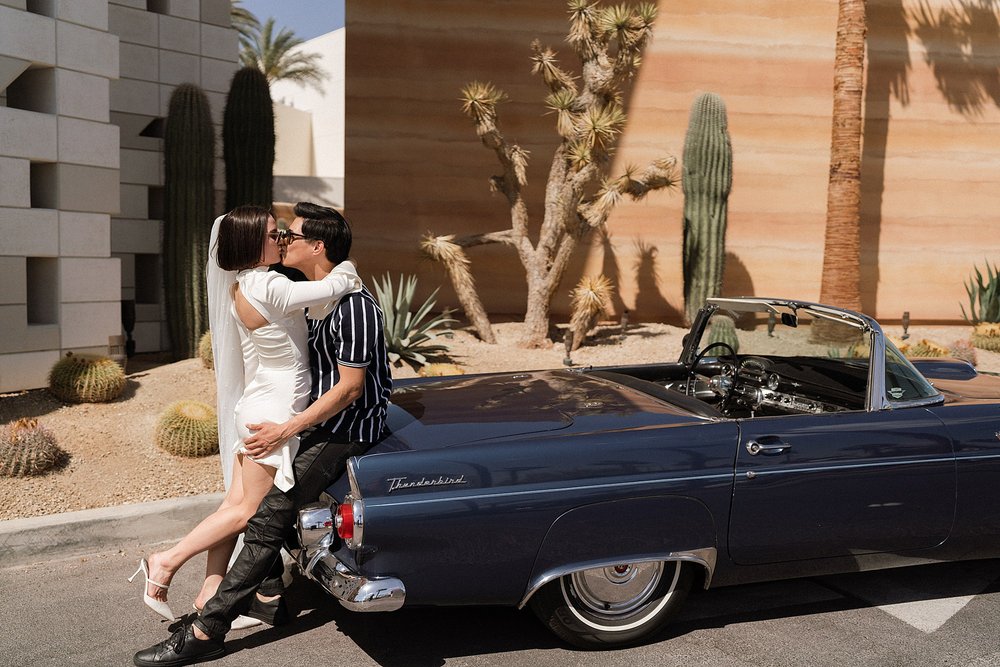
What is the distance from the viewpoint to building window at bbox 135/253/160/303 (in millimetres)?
10375

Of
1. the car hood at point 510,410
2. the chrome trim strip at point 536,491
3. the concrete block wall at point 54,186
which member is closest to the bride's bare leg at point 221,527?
the car hood at point 510,410

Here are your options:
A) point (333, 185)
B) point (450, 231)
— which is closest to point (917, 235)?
point (450, 231)

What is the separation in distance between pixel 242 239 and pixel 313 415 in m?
0.77

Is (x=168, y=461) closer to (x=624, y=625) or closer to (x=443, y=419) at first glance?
(x=443, y=419)

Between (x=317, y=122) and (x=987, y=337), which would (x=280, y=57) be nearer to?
(x=317, y=122)

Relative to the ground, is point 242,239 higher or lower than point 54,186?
lower

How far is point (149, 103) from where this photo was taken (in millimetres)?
10195

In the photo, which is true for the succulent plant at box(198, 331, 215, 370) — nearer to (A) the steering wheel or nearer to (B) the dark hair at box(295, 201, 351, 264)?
(A) the steering wheel

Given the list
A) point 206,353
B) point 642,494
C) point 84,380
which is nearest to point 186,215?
point 206,353

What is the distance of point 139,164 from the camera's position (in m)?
9.98

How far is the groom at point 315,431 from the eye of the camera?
3.54 meters

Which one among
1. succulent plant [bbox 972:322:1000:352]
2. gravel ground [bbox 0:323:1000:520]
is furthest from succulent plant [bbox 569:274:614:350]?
succulent plant [bbox 972:322:1000:352]

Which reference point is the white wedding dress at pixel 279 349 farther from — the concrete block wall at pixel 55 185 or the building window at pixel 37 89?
the building window at pixel 37 89

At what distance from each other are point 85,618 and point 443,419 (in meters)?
1.77
